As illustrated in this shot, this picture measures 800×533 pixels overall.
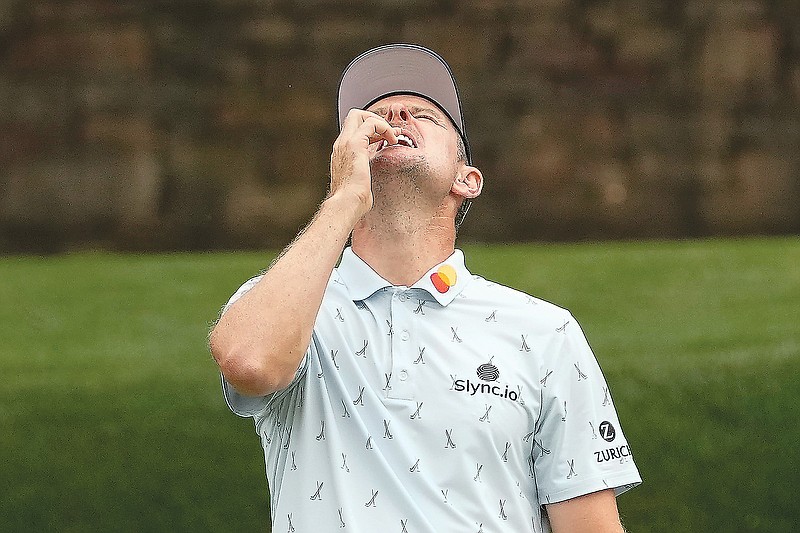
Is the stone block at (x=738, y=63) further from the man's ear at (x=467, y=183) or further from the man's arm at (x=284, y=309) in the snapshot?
the man's arm at (x=284, y=309)

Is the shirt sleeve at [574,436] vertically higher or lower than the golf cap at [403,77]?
lower

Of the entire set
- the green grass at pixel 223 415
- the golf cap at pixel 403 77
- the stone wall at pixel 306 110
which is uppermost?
the golf cap at pixel 403 77

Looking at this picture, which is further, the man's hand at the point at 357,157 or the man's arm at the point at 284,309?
the man's hand at the point at 357,157

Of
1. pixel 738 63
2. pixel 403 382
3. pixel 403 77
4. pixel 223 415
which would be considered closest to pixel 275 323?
pixel 403 382

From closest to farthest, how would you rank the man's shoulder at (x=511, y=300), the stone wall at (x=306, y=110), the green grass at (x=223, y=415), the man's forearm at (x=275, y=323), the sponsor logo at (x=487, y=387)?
1. the man's forearm at (x=275, y=323)
2. the sponsor logo at (x=487, y=387)
3. the man's shoulder at (x=511, y=300)
4. the green grass at (x=223, y=415)
5. the stone wall at (x=306, y=110)

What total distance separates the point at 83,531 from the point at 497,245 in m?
3.64

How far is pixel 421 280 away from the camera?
186 centimetres

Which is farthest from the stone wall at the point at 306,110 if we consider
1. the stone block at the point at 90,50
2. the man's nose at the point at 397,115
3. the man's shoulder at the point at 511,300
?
the man's shoulder at the point at 511,300

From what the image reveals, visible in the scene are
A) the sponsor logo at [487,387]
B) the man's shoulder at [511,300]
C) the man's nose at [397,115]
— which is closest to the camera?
the sponsor logo at [487,387]

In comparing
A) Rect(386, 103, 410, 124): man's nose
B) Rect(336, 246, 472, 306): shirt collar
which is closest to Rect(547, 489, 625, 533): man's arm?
Rect(336, 246, 472, 306): shirt collar

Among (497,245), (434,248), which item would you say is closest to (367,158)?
(434,248)

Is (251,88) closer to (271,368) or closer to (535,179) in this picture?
(535,179)

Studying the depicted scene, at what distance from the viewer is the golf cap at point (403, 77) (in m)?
2.08

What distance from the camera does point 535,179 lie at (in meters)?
6.64
